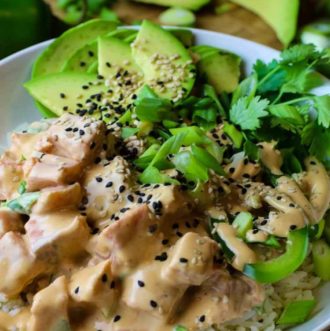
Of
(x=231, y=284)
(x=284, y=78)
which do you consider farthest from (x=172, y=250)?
(x=284, y=78)

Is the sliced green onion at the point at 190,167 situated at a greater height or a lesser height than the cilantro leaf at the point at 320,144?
greater

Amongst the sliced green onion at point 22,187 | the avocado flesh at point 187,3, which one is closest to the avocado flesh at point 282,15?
the avocado flesh at point 187,3

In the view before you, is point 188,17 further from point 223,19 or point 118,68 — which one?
point 118,68

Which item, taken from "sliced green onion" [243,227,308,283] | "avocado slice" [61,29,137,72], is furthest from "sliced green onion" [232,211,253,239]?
"avocado slice" [61,29,137,72]

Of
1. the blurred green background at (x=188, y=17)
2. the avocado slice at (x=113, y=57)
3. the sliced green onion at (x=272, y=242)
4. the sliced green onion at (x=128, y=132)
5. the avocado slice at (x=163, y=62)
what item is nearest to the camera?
the sliced green onion at (x=272, y=242)

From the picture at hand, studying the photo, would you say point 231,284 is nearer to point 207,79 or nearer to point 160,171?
point 160,171

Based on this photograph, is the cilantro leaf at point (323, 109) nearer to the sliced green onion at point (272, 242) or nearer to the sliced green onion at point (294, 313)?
the sliced green onion at point (272, 242)
